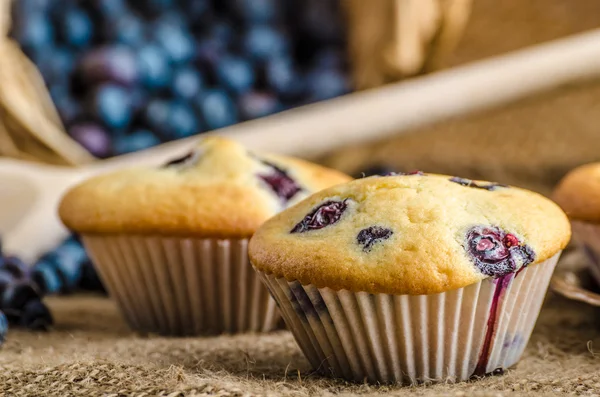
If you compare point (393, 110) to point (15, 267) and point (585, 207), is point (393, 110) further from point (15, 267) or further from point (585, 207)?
point (15, 267)

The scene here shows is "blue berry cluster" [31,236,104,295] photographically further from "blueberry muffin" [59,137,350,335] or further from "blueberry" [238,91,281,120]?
"blueberry" [238,91,281,120]

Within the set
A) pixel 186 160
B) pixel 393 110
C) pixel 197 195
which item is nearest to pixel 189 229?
pixel 197 195

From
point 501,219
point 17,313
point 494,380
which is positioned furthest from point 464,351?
point 17,313

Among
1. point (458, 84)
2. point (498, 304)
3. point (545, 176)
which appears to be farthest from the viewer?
point (545, 176)

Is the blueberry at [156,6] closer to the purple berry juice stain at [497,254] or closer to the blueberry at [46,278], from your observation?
the blueberry at [46,278]

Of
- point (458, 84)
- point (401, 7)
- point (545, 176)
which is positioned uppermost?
point (401, 7)

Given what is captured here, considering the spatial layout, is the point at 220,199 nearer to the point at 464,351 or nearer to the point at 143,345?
the point at 143,345

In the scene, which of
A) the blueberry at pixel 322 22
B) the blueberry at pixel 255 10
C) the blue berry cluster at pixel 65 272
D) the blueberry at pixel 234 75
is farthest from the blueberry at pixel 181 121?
the blue berry cluster at pixel 65 272
